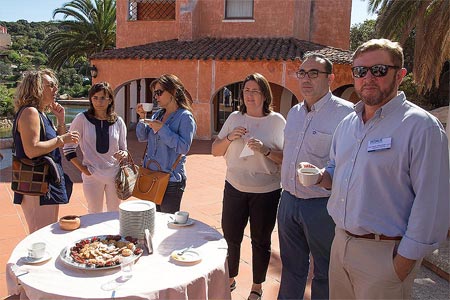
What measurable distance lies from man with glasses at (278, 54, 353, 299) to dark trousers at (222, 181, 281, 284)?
28 centimetres

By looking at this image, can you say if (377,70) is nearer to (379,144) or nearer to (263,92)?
(379,144)

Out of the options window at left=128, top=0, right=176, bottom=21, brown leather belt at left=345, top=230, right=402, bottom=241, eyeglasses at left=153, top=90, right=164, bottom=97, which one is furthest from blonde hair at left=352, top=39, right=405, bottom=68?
window at left=128, top=0, right=176, bottom=21

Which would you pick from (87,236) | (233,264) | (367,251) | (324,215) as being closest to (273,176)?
(324,215)

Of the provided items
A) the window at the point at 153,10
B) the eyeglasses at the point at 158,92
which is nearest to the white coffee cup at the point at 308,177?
the eyeglasses at the point at 158,92

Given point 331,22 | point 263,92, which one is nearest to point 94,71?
point 331,22

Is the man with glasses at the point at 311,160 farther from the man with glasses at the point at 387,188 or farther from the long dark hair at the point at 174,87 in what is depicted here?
the long dark hair at the point at 174,87

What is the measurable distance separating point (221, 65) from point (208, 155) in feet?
12.1

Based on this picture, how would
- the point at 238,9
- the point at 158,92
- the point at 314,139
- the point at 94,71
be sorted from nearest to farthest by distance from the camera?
the point at 314,139 → the point at 158,92 → the point at 94,71 → the point at 238,9

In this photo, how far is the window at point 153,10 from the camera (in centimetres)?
1647

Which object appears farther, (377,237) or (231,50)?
(231,50)

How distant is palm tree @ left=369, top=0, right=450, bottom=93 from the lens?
827 centimetres

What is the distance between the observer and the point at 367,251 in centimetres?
207

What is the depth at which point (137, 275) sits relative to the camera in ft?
6.93

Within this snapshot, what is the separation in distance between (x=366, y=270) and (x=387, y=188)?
0.46m
